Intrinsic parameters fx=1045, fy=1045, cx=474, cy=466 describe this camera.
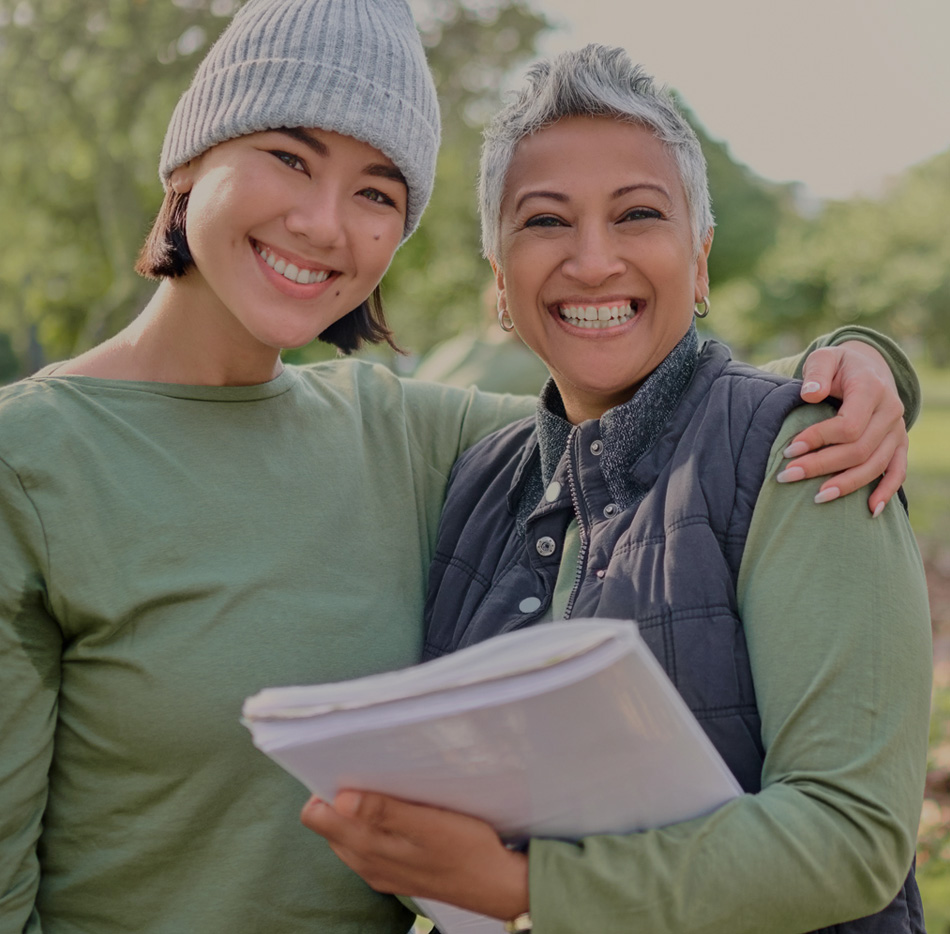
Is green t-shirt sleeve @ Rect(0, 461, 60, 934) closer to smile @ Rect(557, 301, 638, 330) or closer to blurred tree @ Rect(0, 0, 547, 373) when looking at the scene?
smile @ Rect(557, 301, 638, 330)

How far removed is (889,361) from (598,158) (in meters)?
0.76

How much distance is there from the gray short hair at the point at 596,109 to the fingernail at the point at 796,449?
1.99 feet

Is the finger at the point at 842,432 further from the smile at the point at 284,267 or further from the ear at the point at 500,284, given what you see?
the smile at the point at 284,267

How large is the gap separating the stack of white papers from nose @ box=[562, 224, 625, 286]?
0.95m

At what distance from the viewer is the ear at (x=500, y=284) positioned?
2271 millimetres

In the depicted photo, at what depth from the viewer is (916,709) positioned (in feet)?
5.13

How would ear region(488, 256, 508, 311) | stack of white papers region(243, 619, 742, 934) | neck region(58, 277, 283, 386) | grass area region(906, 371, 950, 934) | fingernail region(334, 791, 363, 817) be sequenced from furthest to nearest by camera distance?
grass area region(906, 371, 950, 934)
ear region(488, 256, 508, 311)
neck region(58, 277, 283, 386)
fingernail region(334, 791, 363, 817)
stack of white papers region(243, 619, 742, 934)

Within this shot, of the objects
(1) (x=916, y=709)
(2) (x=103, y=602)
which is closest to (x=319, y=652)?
(2) (x=103, y=602)

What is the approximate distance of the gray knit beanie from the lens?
80.3 inches

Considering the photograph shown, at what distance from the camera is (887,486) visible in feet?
5.54

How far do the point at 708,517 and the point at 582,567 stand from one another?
291 mm

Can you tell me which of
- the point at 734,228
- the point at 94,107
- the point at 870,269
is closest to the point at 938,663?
the point at 94,107

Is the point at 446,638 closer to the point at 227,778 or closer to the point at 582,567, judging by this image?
the point at 582,567

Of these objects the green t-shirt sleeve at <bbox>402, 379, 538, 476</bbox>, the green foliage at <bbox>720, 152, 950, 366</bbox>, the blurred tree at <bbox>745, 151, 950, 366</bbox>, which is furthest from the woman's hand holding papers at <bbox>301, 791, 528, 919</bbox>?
the blurred tree at <bbox>745, 151, 950, 366</bbox>
